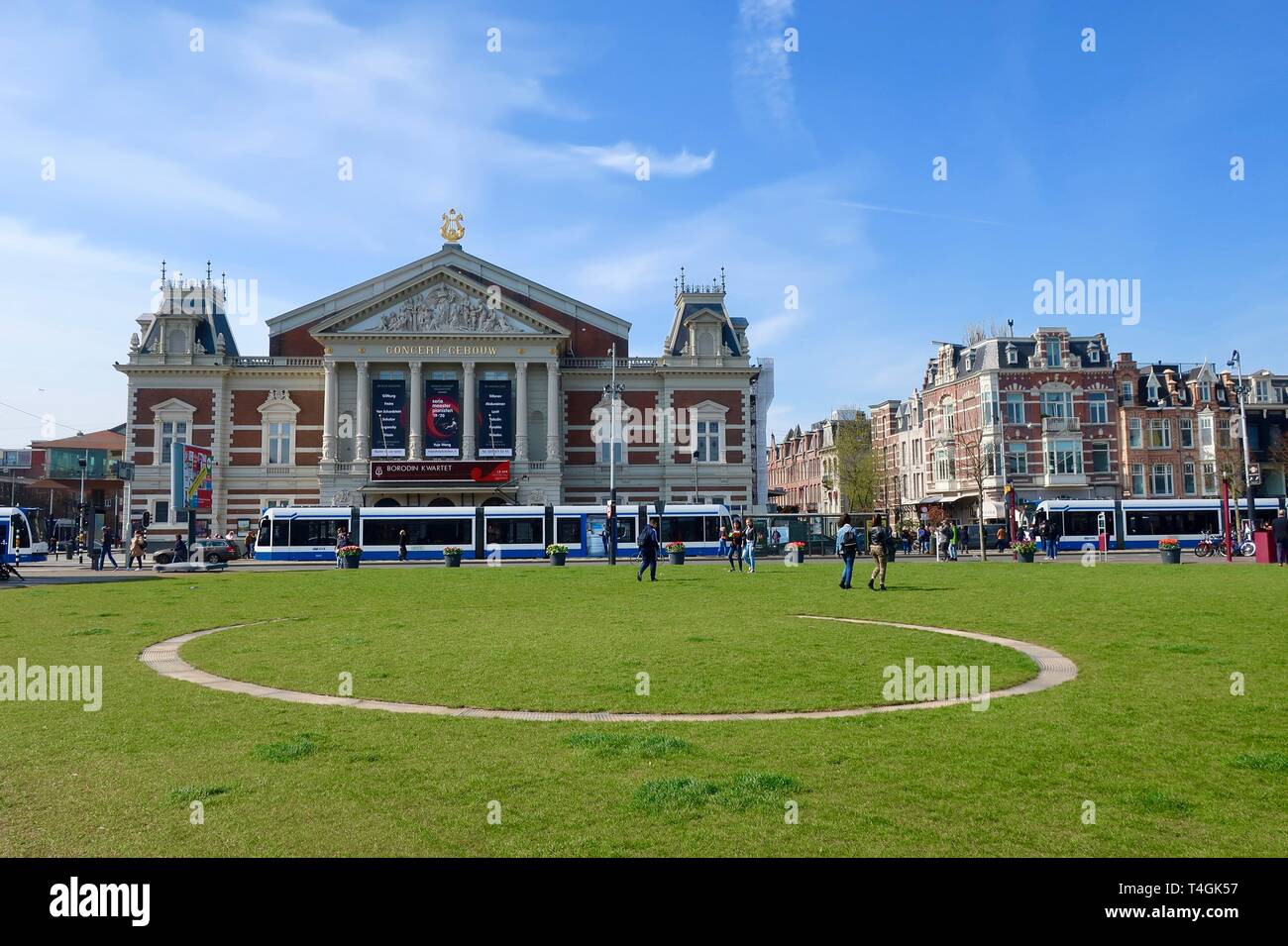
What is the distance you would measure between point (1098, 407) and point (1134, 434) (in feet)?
11.4

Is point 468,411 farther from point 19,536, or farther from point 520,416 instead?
point 19,536

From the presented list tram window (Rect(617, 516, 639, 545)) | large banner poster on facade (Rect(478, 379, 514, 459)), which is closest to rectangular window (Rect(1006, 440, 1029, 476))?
tram window (Rect(617, 516, 639, 545))

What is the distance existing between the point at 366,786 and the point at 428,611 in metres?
13.0

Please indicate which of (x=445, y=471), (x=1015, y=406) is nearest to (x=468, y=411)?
(x=445, y=471)

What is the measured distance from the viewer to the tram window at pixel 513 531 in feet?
162

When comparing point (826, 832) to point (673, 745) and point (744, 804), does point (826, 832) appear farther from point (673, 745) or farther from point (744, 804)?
point (673, 745)

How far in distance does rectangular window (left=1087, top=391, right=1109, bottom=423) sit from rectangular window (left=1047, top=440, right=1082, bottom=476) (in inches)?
88.2

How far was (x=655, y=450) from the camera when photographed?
61.2 meters

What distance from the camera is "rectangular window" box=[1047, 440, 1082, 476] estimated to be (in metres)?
65.4

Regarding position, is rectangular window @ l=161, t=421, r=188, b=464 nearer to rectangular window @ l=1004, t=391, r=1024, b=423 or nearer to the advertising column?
the advertising column

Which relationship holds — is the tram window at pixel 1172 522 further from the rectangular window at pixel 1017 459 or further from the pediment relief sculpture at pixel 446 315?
the pediment relief sculpture at pixel 446 315

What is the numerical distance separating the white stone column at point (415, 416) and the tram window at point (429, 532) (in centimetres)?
853

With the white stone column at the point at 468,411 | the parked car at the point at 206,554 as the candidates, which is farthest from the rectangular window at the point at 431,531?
the white stone column at the point at 468,411
